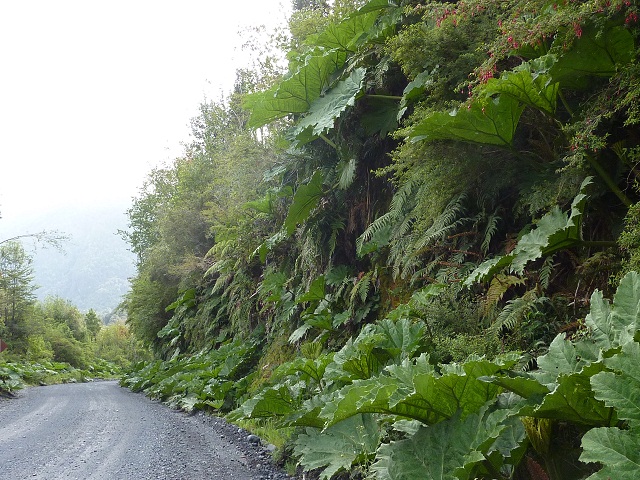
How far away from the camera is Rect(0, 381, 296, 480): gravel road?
3.77 meters

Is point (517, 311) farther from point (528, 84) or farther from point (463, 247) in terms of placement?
point (528, 84)

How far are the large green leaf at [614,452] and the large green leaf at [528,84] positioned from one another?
189 cm

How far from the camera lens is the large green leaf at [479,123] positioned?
280 cm

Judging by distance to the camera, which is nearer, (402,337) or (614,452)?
(614,452)

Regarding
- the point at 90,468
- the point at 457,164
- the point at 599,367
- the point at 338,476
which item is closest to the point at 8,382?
the point at 90,468

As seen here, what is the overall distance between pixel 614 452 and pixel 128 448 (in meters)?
4.56

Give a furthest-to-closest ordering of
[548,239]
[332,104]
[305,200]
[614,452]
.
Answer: [305,200]
[332,104]
[548,239]
[614,452]

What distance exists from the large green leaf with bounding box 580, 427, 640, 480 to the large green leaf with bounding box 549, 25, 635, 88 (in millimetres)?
1860


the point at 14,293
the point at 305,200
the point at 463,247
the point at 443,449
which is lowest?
the point at 443,449

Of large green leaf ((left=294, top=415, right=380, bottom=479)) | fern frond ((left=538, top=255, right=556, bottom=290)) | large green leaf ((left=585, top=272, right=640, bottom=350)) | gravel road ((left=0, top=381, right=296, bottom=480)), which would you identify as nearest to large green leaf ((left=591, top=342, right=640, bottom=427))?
large green leaf ((left=585, top=272, right=640, bottom=350))

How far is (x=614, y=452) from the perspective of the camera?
1.33 metres

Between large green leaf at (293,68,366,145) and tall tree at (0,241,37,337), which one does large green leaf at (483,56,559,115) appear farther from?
tall tree at (0,241,37,337)

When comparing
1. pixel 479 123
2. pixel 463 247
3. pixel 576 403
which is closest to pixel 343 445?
pixel 576 403

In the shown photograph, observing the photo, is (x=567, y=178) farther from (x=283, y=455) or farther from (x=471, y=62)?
(x=283, y=455)
